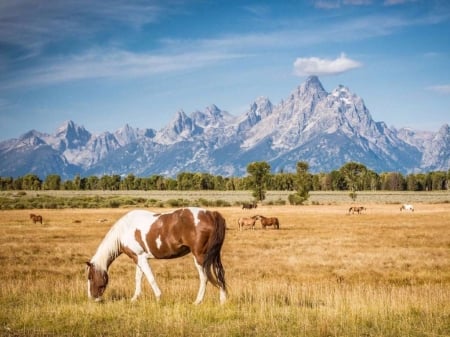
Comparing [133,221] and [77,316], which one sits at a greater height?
[133,221]

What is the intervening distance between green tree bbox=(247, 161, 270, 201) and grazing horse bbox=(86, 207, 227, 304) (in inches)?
3260

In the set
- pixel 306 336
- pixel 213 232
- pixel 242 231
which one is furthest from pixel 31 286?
pixel 242 231

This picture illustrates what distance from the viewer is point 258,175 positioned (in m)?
98.4

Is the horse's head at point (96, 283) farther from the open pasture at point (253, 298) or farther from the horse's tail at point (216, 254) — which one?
the horse's tail at point (216, 254)

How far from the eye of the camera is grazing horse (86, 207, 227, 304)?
12305 mm

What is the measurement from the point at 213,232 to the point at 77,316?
3.84m

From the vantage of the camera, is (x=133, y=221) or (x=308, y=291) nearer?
(x=133, y=221)

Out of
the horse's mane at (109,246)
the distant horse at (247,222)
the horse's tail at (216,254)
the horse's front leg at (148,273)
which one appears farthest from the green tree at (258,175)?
the horse's tail at (216,254)

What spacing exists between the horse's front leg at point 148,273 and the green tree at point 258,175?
83.2 m

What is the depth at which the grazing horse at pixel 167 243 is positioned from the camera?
12.3m

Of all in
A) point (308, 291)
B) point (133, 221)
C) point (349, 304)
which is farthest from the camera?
point (308, 291)

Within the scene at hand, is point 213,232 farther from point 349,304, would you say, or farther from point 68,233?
point 68,233

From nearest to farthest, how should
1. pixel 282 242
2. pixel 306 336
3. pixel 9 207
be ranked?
pixel 306 336 → pixel 282 242 → pixel 9 207

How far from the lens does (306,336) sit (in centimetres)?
908
